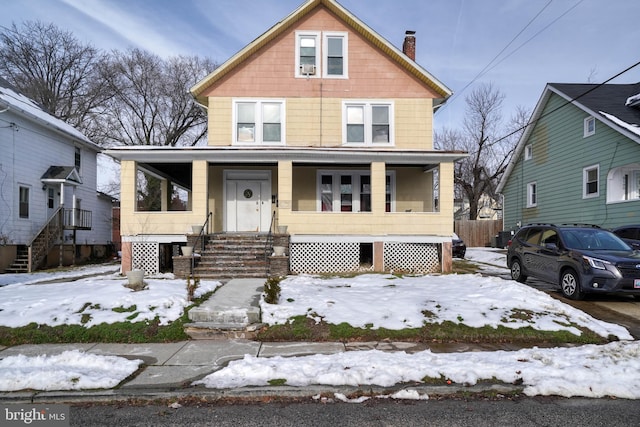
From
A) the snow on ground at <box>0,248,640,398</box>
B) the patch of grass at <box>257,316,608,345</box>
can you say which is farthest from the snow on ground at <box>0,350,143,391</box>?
the patch of grass at <box>257,316,608,345</box>

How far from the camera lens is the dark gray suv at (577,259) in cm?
824

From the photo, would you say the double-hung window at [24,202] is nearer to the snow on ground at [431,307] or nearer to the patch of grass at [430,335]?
the snow on ground at [431,307]

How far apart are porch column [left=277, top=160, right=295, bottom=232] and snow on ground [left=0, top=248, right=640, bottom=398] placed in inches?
110

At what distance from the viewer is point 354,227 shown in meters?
12.9

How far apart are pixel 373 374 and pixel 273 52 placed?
1348cm

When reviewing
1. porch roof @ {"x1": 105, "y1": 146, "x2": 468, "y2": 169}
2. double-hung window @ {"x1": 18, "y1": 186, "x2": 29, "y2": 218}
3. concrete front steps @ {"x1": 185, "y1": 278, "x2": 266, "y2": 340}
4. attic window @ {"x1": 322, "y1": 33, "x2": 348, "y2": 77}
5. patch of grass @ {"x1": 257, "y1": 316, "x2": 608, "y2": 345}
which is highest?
attic window @ {"x1": 322, "y1": 33, "x2": 348, "y2": 77}

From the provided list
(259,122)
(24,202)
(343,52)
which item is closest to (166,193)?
(259,122)

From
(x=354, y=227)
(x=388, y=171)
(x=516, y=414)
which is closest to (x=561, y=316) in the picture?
(x=516, y=414)

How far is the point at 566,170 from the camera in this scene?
19469mm

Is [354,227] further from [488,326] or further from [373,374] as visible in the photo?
[373,374]

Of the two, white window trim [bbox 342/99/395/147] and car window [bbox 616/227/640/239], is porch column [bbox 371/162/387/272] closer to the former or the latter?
white window trim [bbox 342/99/395/147]

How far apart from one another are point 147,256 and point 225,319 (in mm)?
7133

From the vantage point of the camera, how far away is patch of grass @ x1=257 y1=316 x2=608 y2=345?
6414 millimetres

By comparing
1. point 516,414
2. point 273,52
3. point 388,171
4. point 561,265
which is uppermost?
point 273,52
